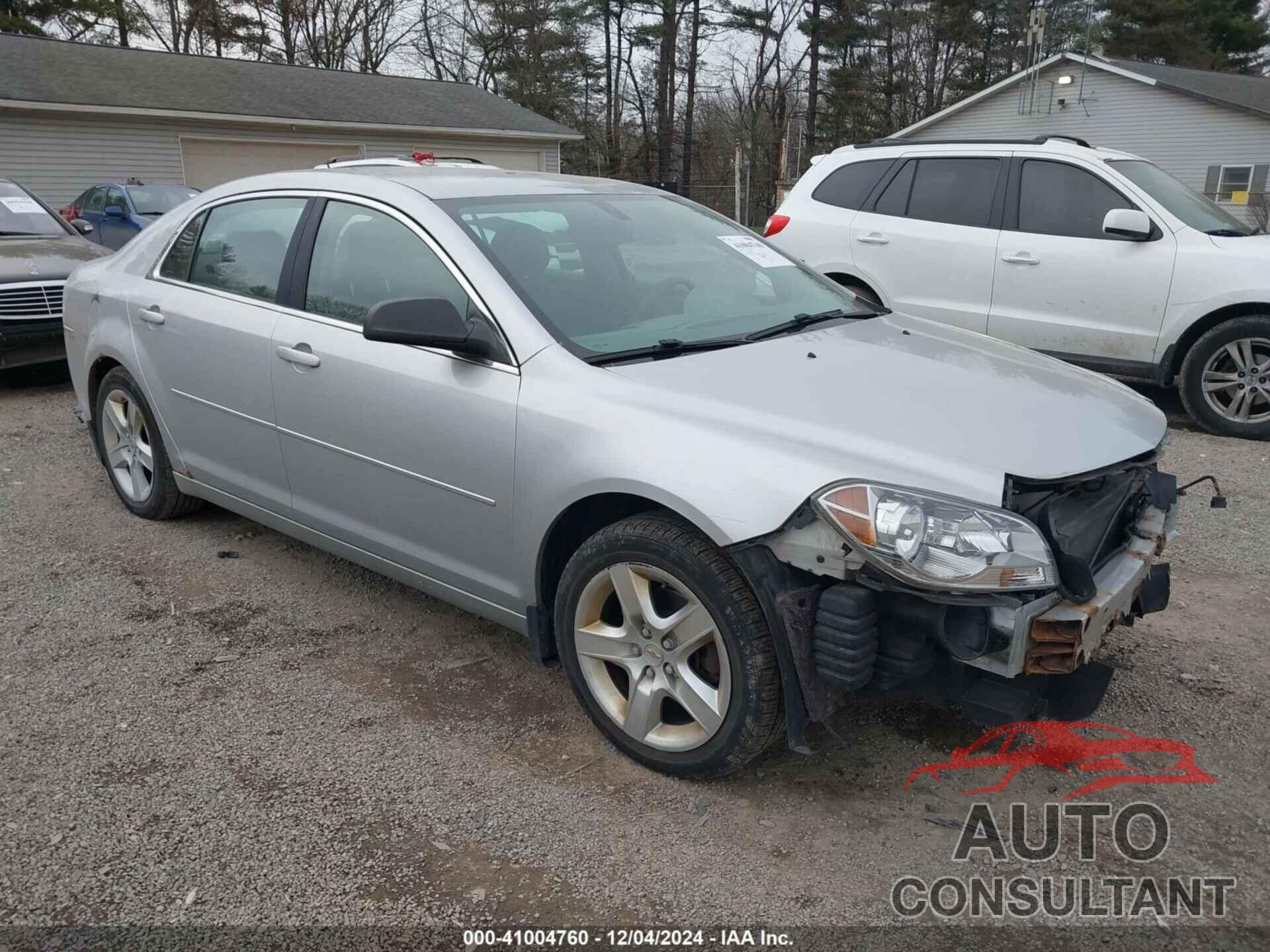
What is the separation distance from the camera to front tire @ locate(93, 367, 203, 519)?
4680mm

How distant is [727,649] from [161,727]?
186 centimetres

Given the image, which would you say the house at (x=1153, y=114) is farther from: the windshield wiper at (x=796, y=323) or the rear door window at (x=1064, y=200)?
the windshield wiper at (x=796, y=323)

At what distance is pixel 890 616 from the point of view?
247 centimetres

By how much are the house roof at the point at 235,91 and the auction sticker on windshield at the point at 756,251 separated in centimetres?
1920

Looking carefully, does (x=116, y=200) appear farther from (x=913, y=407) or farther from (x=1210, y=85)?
(x=1210, y=85)

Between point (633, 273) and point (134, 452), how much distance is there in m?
2.84

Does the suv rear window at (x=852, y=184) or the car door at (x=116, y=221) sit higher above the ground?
the suv rear window at (x=852, y=184)

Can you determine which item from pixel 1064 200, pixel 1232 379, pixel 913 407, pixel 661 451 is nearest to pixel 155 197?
pixel 1064 200

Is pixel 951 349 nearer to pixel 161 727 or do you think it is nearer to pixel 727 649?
pixel 727 649

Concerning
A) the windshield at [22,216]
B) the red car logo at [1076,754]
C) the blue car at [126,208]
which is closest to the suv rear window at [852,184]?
the red car logo at [1076,754]

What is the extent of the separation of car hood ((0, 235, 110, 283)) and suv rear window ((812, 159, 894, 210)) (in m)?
5.50

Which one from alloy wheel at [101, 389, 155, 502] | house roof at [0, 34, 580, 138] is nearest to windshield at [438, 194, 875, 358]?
alloy wheel at [101, 389, 155, 502]

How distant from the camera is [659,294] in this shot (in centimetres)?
348

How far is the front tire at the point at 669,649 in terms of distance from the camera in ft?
8.49
